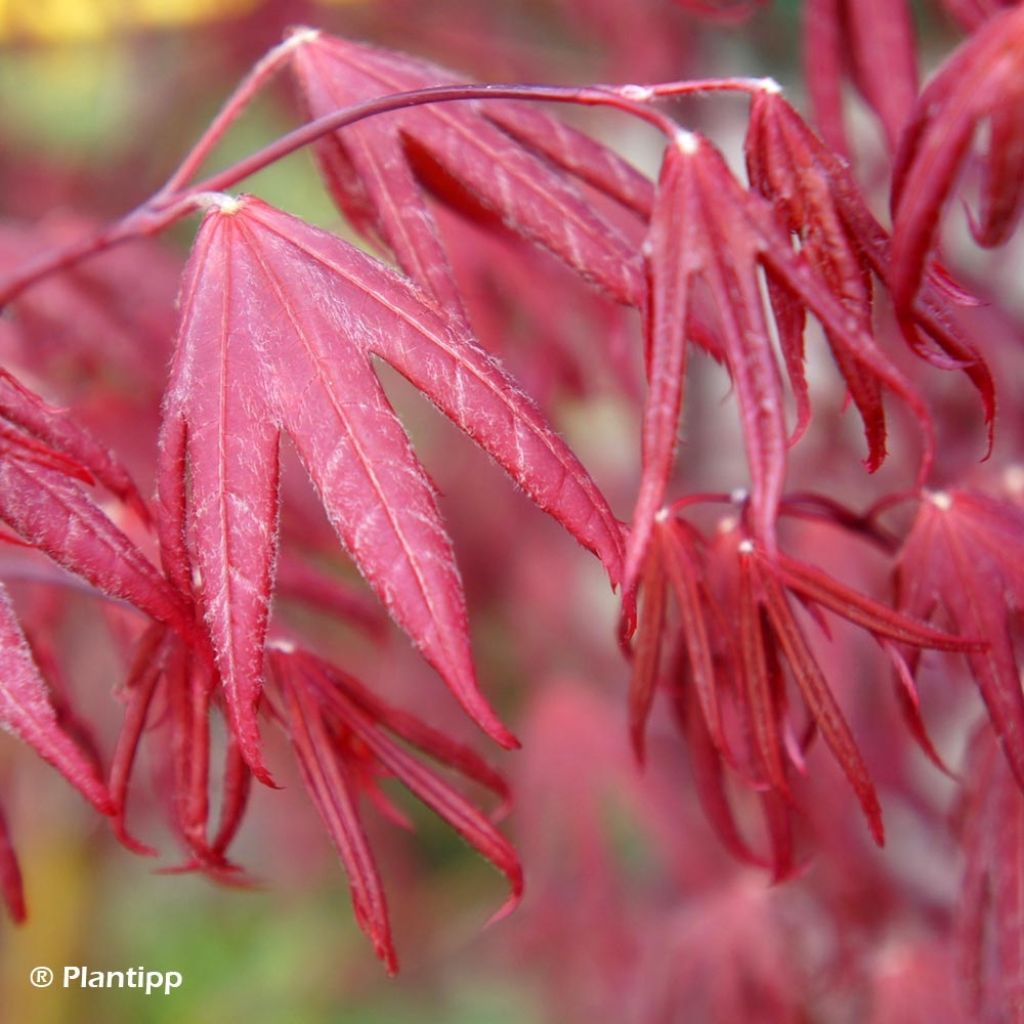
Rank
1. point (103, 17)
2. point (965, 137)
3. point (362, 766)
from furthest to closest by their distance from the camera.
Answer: point (103, 17), point (362, 766), point (965, 137)

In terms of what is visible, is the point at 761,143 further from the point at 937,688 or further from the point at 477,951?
the point at 477,951

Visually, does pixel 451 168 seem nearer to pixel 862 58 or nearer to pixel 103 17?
pixel 862 58

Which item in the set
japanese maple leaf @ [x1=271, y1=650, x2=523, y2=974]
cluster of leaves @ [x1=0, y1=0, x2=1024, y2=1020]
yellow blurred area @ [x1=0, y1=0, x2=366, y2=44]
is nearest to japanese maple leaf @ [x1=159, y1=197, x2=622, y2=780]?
cluster of leaves @ [x1=0, y1=0, x2=1024, y2=1020]

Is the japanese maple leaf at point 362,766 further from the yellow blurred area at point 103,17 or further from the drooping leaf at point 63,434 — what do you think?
the yellow blurred area at point 103,17

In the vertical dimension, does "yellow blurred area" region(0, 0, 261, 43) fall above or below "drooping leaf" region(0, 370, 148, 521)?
above

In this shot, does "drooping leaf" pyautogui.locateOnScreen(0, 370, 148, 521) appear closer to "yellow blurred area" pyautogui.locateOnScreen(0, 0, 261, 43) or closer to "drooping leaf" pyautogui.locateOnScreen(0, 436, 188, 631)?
"drooping leaf" pyautogui.locateOnScreen(0, 436, 188, 631)

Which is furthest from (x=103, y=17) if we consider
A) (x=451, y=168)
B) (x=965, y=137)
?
(x=965, y=137)
